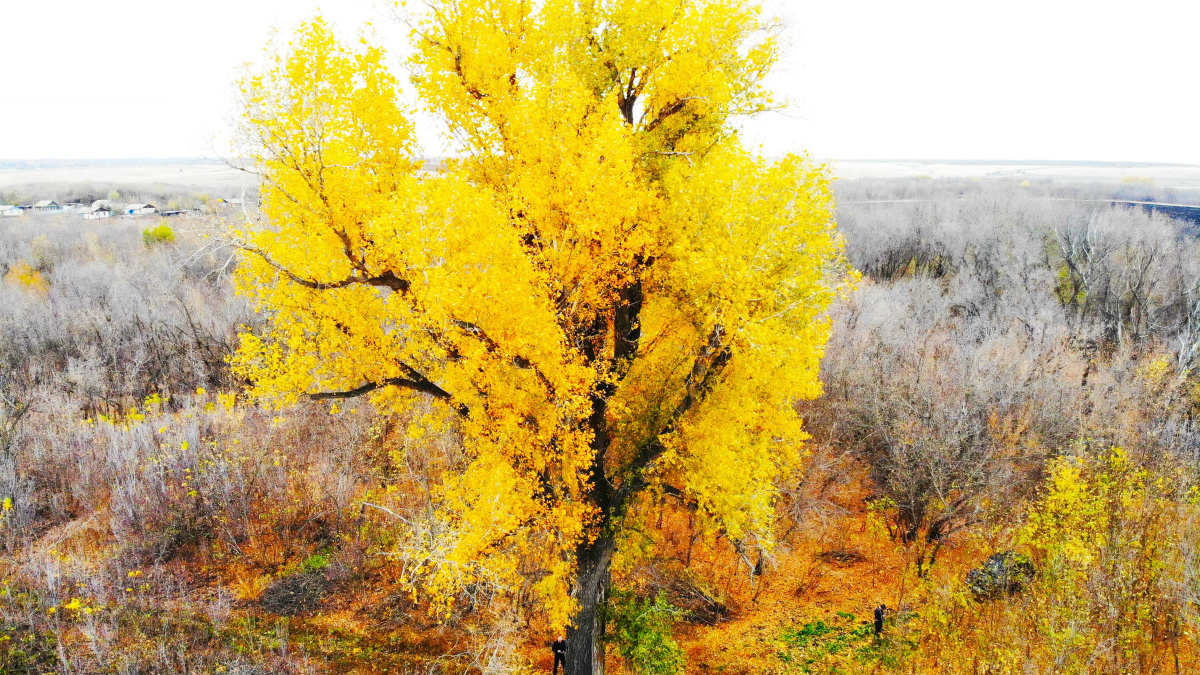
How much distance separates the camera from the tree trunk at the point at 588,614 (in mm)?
11008

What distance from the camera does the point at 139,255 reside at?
41281 mm

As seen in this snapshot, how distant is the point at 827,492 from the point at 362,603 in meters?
13.8

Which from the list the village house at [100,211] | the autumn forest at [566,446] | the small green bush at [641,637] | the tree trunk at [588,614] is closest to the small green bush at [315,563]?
the autumn forest at [566,446]

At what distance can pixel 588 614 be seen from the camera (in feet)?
36.2

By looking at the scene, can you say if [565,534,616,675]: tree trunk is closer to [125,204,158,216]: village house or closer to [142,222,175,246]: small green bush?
[142,222,175,246]: small green bush

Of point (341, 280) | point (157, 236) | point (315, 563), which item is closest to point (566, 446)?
point (341, 280)

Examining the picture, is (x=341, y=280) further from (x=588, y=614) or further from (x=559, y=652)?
(x=559, y=652)

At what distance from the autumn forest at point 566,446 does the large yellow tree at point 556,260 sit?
6cm

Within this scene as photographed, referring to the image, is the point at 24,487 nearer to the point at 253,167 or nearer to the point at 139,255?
the point at 253,167

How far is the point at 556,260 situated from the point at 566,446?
3095 millimetres

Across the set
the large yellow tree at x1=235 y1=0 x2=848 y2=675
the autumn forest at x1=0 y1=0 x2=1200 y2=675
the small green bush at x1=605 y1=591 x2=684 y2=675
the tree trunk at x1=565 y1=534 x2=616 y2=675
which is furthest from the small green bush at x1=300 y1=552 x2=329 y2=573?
the small green bush at x1=605 y1=591 x2=684 y2=675

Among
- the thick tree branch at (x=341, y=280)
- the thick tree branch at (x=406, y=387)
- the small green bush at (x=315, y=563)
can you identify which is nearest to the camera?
the thick tree branch at (x=341, y=280)

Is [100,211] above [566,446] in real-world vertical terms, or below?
above

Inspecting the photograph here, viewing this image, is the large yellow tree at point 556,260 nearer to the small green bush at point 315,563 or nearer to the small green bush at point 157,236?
the small green bush at point 315,563
